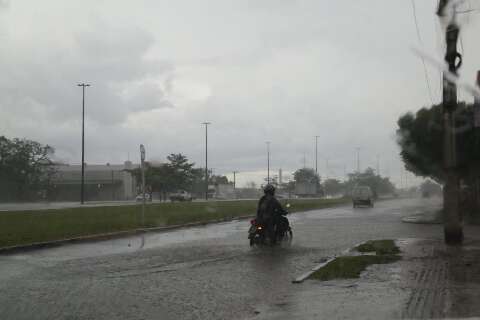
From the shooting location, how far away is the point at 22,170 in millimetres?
83500

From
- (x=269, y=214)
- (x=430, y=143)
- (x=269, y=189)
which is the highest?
(x=430, y=143)

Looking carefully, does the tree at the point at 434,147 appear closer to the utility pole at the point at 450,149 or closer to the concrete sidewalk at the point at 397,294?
the utility pole at the point at 450,149

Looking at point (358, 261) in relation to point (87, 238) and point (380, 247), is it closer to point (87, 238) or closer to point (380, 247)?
point (380, 247)

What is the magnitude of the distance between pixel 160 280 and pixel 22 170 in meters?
79.1

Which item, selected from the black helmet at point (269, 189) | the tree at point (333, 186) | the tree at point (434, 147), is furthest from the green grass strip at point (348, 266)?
the tree at point (333, 186)

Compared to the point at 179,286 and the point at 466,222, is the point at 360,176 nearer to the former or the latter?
the point at 466,222

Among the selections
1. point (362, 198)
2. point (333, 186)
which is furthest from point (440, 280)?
point (333, 186)

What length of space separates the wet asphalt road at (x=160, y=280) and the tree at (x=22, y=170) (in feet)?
230

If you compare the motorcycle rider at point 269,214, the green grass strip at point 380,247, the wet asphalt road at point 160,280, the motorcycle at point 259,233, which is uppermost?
the motorcycle rider at point 269,214

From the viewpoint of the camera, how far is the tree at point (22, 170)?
3223 inches

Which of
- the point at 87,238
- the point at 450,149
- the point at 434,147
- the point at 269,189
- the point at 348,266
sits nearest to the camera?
the point at 348,266

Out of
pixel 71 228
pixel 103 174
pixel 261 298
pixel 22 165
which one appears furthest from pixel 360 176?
pixel 261 298

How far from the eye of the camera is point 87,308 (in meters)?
7.81

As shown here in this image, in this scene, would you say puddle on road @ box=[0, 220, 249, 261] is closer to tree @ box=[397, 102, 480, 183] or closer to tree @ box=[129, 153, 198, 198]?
tree @ box=[397, 102, 480, 183]
